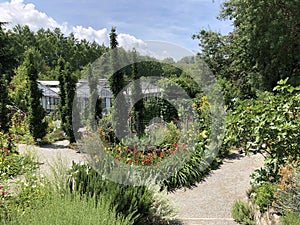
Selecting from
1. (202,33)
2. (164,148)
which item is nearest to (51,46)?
(202,33)

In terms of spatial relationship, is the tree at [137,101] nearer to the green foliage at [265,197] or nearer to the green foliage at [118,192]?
the green foliage at [118,192]

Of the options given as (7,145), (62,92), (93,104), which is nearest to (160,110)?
(93,104)

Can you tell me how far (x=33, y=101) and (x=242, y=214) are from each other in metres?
8.65

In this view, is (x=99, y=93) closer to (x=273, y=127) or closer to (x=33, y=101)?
(x=33, y=101)

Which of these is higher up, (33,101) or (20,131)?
(33,101)

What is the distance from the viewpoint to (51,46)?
1581 inches

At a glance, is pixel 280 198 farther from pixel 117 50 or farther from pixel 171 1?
pixel 117 50

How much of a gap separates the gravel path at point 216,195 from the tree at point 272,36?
21.0 ft

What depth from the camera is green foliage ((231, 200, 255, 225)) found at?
333 cm

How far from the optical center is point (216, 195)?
4.62 meters

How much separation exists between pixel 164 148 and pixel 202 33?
12320 millimetres

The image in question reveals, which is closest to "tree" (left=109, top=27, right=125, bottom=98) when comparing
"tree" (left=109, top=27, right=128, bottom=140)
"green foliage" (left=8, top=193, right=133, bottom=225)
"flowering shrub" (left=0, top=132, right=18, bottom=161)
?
"tree" (left=109, top=27, right=128, bottom=140)

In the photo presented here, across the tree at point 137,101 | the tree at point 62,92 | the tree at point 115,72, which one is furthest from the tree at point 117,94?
the tree at point 62,92

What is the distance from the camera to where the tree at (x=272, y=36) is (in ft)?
34.8
